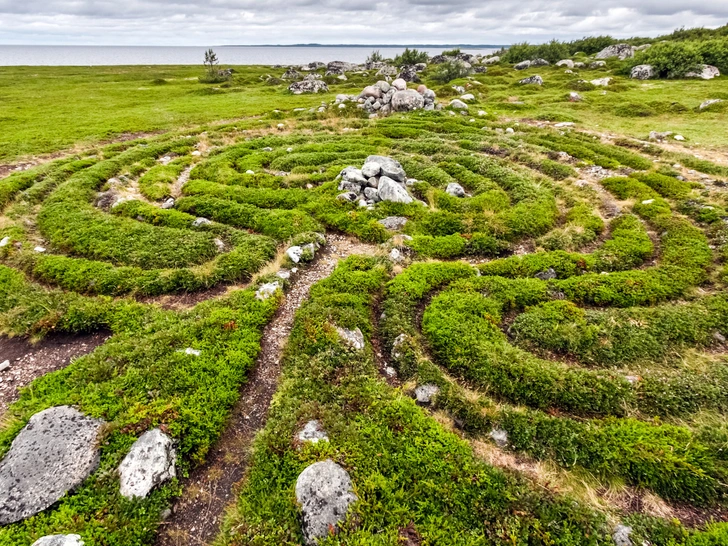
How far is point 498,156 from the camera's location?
113ft

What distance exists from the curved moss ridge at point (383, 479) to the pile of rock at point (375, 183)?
14077mm

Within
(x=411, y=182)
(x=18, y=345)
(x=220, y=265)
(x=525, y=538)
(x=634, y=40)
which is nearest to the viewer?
(x=525, y=538)

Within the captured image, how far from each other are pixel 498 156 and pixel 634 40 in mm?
133995

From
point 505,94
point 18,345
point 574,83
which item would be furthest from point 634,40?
point 18,345

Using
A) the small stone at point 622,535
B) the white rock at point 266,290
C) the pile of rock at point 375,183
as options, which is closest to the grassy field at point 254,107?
the pile of rock at point 375,183

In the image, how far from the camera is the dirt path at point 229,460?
332 inches

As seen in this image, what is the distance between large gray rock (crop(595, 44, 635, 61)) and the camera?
102m

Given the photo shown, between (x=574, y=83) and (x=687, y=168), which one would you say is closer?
(x=687, y=168)

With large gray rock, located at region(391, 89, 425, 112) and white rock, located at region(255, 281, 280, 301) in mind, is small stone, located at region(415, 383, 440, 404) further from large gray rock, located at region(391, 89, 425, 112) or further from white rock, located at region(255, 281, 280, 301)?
large gray rock, located at region(391, 89, 425, 112)

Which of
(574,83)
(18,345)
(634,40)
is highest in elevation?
(634,40)

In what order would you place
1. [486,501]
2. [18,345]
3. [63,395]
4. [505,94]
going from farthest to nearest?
[505,94]
[18,345]
[63,395]
[486,501]

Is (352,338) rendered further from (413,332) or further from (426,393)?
(426,393)

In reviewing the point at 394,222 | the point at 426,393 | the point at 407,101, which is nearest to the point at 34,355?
the point at 426,393

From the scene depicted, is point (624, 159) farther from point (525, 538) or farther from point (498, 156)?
point (525, 538)
